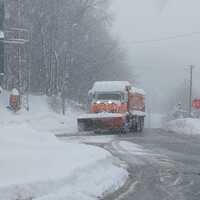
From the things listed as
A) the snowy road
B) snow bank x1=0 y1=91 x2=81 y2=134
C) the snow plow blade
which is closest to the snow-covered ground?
the snowy road

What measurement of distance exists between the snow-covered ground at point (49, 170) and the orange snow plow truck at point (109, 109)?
1921 cm

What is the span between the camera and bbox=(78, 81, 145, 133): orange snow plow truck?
40.6 m

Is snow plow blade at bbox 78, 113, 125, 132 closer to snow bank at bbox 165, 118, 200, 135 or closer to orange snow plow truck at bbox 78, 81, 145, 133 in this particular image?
orange snow plow truck at bbox 78, 81, 145, 133

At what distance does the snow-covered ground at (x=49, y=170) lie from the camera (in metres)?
12.1

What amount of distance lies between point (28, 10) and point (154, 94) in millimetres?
105643

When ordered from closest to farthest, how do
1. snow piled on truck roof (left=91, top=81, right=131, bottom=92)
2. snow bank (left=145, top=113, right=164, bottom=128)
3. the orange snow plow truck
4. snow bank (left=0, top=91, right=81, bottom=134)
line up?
the orange snow plow truck
snow piled on truck roof (left=91, top=81, right=131, bottom=92)
snow bank (left=0, top=91, right=81, bottom=134)
snow bank (left=145, top=113, right=164, bottom=128)

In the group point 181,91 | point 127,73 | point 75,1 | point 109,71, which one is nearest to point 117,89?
point 75,1

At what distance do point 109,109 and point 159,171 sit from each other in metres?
22.0

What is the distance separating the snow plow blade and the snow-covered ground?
1909 centimetres

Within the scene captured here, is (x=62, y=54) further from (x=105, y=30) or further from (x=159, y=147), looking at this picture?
(x=159, y=147)

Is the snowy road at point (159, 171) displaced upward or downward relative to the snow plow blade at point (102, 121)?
upward

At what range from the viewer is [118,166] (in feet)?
62.6

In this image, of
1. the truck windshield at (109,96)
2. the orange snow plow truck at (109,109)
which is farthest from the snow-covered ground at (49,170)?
the truck windshield at (109,96)

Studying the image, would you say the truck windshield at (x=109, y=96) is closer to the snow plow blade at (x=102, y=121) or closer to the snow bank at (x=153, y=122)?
the snow plow blade at (x=102, y=121)
